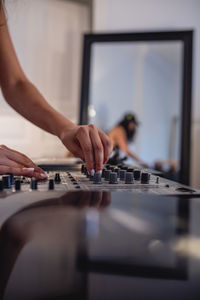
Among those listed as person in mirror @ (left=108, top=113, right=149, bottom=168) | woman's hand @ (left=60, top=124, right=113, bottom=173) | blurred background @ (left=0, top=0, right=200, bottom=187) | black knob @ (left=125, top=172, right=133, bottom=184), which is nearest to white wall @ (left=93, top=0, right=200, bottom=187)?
blurred background @ (left=0, top=0, right=200, bottom=187)

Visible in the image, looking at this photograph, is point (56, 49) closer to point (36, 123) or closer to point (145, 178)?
point (36, 123)

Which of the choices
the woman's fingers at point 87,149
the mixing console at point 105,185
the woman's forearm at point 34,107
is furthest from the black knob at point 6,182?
the woman's forearm at point 34,107

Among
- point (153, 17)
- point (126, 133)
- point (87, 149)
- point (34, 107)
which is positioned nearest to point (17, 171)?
point (87, 149)

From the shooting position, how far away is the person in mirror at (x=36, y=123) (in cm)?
61

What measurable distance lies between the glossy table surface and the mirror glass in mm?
2319

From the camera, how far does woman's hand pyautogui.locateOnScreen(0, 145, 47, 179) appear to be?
0.56m

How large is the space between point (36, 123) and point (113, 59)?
205cm

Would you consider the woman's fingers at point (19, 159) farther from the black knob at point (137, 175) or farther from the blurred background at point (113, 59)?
the blurred background at point (113, 59)

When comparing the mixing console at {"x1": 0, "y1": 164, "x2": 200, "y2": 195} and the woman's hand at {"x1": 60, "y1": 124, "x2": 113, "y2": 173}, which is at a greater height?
the woman's hand at {"x1": 60, "y1": 124, "x2": 113, "y2": 173}

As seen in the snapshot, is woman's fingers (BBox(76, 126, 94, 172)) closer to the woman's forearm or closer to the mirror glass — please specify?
the woman's forearm

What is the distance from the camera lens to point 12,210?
313 mm

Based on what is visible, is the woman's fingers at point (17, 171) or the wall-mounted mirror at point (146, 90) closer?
the woman's fingers at point (17, 171)

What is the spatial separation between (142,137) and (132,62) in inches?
29.1

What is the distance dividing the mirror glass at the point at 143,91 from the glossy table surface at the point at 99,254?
2319mm
